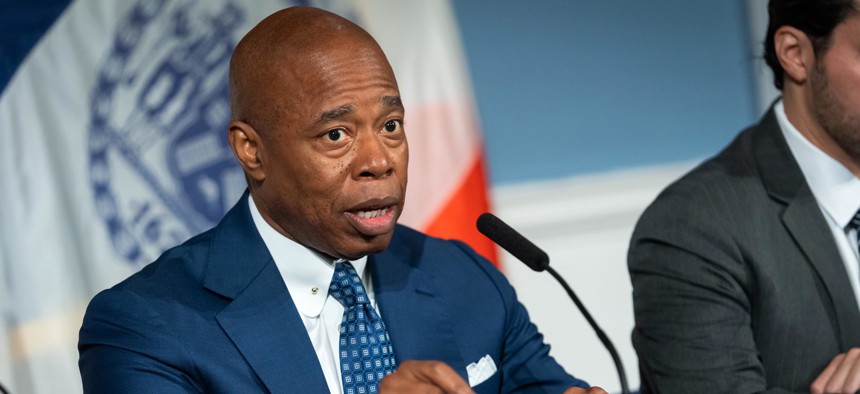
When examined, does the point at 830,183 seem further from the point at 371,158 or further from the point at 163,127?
the point at 163,127

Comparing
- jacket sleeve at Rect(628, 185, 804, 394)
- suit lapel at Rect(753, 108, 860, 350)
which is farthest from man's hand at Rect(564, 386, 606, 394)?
suit lapel at Rect(753, 108, 860, 350)

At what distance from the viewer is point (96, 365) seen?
5.41 ft

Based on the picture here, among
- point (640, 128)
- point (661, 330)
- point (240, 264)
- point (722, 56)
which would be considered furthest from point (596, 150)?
point (240, 264)

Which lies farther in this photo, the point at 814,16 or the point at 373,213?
the point at 814,16

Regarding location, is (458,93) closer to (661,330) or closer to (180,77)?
(180,77)

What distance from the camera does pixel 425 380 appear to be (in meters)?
1.55

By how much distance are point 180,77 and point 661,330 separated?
1410mm

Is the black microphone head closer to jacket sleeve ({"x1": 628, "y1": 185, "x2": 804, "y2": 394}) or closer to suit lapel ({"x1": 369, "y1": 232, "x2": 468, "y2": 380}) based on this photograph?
suit lapel ({"x1": 369, "y1": 232, "x2": 468, "y2": 380})

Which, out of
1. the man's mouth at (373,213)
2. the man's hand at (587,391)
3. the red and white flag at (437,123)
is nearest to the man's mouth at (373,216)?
the man's mouth at (373,213)

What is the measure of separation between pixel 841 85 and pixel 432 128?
134cm

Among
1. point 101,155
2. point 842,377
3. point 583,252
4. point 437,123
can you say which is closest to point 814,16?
point 842,377

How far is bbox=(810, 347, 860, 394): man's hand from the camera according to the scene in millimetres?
1767

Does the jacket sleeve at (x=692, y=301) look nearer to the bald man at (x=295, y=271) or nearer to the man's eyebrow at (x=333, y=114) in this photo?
the bald man at (x=295, y=271)

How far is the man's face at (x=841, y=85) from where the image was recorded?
2.10 m
